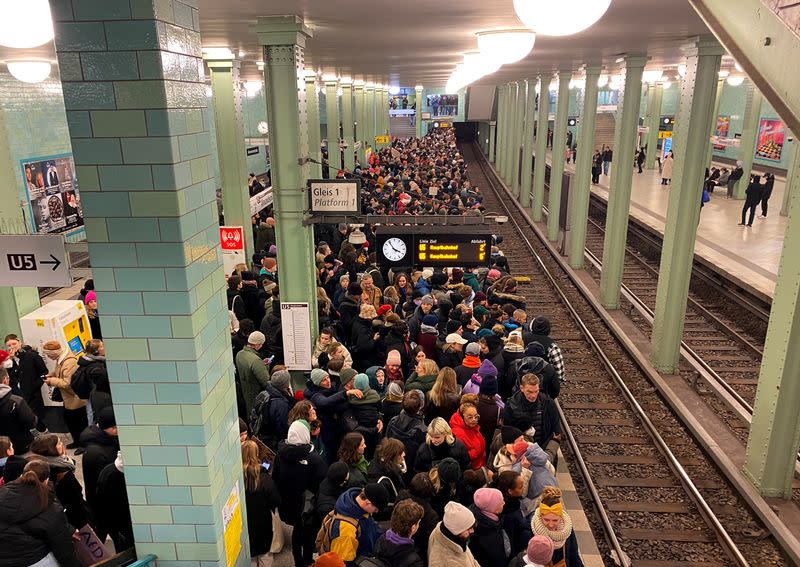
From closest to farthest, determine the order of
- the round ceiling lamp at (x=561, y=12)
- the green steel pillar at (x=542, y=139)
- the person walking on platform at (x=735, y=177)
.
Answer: the round ceiling lamp at (x=561, y=12) → the green steel pillar at (x=542, y=139) → the person walking on platform at (x=735, y=177)

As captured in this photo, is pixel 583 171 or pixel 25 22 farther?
pixel 583 171

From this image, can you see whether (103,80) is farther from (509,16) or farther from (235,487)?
(509,16)

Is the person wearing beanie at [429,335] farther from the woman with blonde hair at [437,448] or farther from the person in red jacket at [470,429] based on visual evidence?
the woman with blonde hair at [437,448]

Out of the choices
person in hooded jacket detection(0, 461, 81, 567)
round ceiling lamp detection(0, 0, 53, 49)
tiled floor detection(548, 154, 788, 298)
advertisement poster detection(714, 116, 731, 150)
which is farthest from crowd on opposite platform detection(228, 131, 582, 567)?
advertisement poster detection(714, 116, 731, 150)

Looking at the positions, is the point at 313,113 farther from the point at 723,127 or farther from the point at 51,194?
the point at 723,127

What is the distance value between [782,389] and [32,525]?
689 centimetres

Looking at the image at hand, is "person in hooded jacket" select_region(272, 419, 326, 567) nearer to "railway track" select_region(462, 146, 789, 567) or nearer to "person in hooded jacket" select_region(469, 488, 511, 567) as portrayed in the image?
"person in hooded jacket" select_region(469, 488, 511, 567)

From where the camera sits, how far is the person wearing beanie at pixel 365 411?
19.1ft

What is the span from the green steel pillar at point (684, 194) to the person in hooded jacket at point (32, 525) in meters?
8.91

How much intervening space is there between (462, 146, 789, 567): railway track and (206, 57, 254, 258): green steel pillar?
6.92m

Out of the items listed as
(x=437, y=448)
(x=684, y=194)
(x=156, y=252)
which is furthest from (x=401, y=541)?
(x=684, y=194)

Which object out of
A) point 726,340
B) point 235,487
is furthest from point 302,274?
point 726,340

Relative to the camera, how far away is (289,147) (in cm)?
780

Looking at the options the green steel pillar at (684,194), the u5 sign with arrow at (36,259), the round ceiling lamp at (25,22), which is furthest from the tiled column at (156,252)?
the green steel pillar at (684,194)
